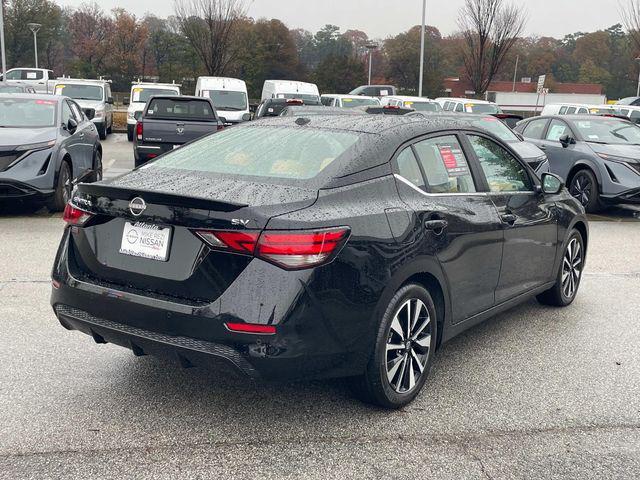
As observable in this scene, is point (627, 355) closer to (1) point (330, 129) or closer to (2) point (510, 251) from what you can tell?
(2) point (510, 251)

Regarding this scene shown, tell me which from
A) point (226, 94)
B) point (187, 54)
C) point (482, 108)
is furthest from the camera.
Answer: point (187, 54)

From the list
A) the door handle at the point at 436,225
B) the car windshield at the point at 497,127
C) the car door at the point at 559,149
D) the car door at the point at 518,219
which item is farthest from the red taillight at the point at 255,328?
the car door at the point at 559,149

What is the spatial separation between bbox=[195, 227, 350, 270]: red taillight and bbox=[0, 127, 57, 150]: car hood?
6.82m

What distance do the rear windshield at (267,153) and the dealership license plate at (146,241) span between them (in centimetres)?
61

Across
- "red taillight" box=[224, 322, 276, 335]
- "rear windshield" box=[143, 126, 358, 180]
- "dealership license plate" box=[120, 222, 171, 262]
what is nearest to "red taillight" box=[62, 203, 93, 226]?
"dealership license plate" box=[120, 222, 171, 262]

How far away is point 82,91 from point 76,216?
2166cm

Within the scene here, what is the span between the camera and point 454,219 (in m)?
4.24

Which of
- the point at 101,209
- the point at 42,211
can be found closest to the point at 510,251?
the point at 101,209

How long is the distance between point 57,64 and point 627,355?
8687 cm

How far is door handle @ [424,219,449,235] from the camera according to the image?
3.98 m

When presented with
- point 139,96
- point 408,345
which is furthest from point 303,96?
point 408,345

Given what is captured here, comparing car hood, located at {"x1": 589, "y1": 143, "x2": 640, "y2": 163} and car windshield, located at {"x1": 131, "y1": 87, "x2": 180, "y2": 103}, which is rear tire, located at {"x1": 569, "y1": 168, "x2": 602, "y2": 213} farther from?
car windshield, located at {"x1": 131, "y1": 87, "x2": 180, "y2": 103}

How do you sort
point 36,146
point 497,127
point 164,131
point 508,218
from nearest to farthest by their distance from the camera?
point 508,218, point 36,146, point 497,127, point 164,131

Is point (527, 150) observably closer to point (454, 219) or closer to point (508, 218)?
point (508, 218)
